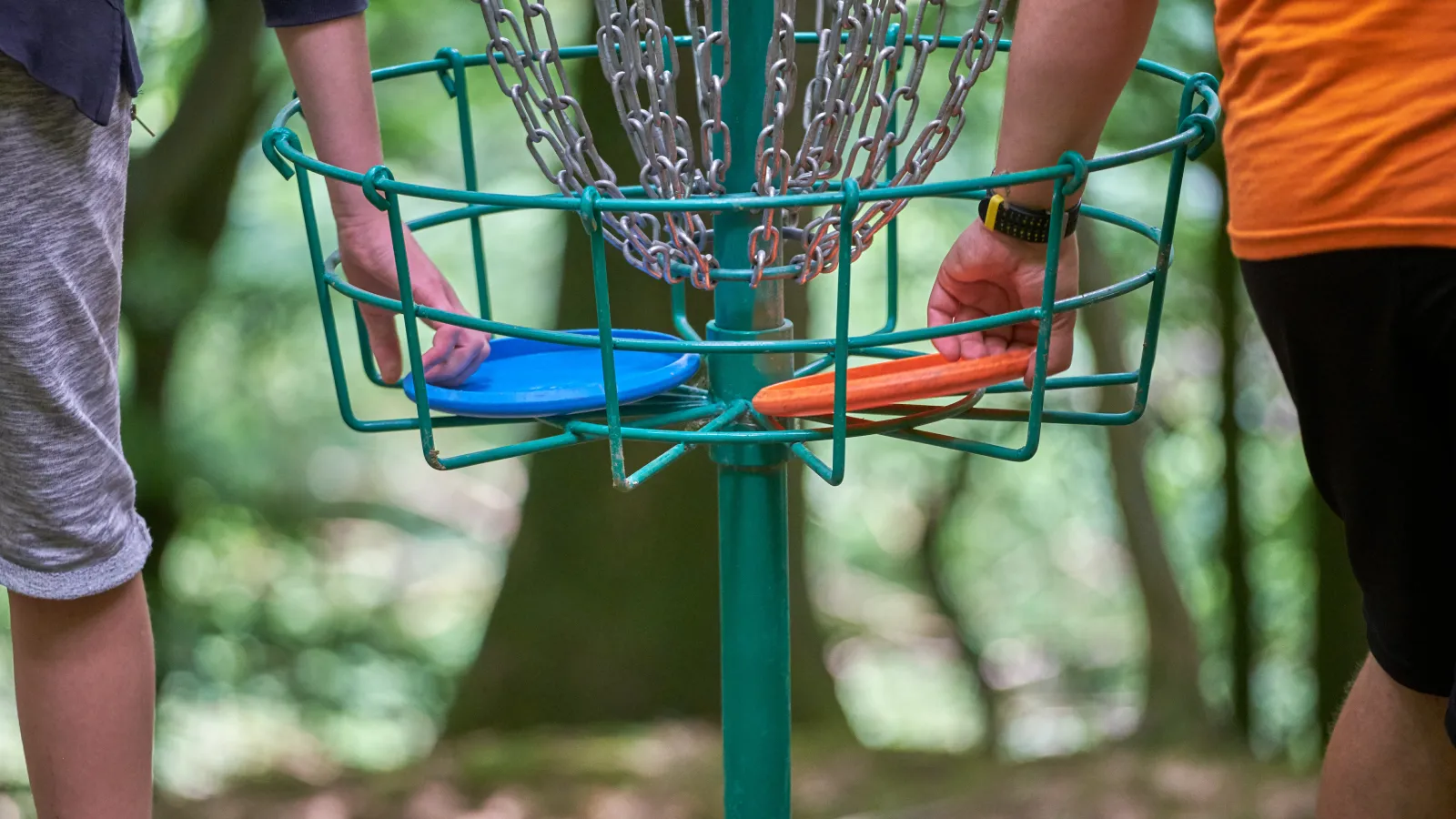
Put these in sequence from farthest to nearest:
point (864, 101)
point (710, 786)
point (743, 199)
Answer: point (710, 786), point (864, 101), point (743, 199)

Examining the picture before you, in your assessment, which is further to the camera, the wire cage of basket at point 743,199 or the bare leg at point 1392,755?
the bare leg at point 1392,755

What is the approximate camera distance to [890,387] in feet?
1.82

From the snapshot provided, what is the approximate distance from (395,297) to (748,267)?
0.64 feet

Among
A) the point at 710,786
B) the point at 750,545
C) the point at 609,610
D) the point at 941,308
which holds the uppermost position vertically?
the point at 941,308

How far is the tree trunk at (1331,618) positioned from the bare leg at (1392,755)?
28.6 inches

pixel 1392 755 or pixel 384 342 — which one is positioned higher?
pixel 384 342

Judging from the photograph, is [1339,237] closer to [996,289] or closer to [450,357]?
[996,289]

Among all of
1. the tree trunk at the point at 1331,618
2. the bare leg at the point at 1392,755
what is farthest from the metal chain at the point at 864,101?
the tree trunk at the point at 1331,618

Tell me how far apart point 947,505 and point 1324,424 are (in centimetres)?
86

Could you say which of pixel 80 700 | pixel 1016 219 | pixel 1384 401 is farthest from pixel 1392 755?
pixel 80 700

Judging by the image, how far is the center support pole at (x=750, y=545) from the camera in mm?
640

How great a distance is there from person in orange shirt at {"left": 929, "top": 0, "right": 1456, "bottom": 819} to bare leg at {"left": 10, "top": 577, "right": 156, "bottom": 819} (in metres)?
0.48

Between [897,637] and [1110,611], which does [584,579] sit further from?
[1110,611]

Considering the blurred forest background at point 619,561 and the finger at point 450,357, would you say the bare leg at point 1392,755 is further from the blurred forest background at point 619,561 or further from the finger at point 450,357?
the blurred forest background at point 619,561
